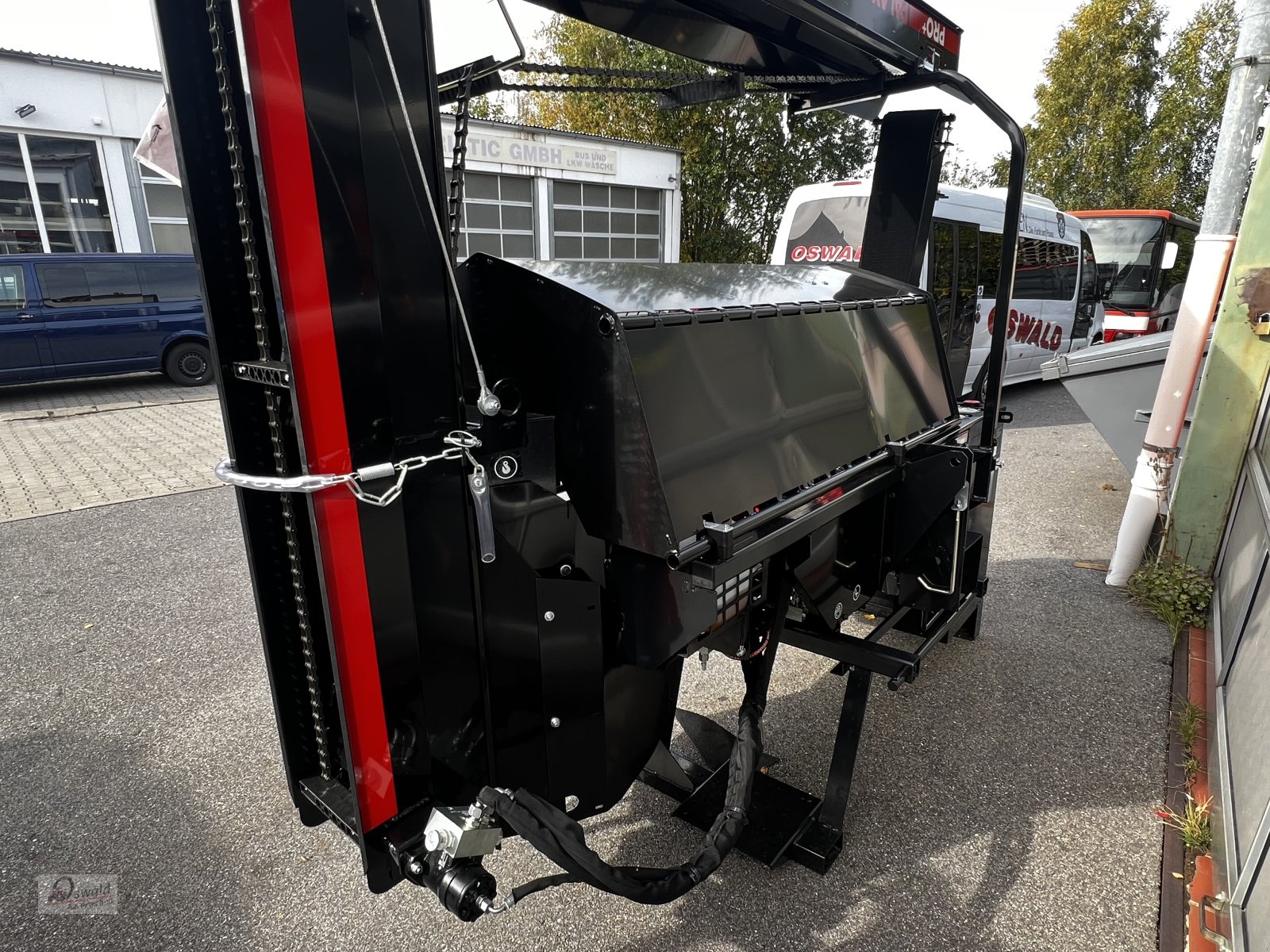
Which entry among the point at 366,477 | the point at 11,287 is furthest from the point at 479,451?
the point at 11,287

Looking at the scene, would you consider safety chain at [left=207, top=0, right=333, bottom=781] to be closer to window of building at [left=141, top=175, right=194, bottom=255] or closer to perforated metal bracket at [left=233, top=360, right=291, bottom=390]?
perforated metal bracket at [left=233, top=360, right=291, bottom=390]

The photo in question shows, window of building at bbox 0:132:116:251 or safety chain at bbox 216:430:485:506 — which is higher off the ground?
window of building at bbox 0:132:116:251

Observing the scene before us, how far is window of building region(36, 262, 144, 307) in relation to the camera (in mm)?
9719

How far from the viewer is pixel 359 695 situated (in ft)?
5.43

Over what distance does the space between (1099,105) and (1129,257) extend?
9.79 metres

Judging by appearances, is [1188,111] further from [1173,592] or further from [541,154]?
[1173,592]

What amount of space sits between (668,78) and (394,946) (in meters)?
2.66

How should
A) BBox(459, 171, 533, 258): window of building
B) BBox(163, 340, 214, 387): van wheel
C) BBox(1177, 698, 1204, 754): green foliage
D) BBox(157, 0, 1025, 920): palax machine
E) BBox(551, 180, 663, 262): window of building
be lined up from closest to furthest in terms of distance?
BBox(157, 0, 1025, 920): palax machine, BBox(1177, 698, 1204, 754): green foliage, BBox(163, 340, 214, 387): van wheel, BBox(459, 171, 533, 258): window of building, BBox(551, 180, 663, 262): window of building

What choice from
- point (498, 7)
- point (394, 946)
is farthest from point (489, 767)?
point (498, 7)

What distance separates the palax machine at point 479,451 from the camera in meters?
1.43

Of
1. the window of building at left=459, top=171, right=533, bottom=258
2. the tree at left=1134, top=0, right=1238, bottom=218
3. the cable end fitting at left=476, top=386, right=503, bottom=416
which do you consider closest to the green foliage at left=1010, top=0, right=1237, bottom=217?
the tree at left=1134, top=0, right=1238, bottom=218

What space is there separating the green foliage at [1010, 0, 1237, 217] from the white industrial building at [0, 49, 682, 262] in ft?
43.8

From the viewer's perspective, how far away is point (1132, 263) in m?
14.3

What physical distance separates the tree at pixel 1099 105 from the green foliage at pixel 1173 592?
840 inches
